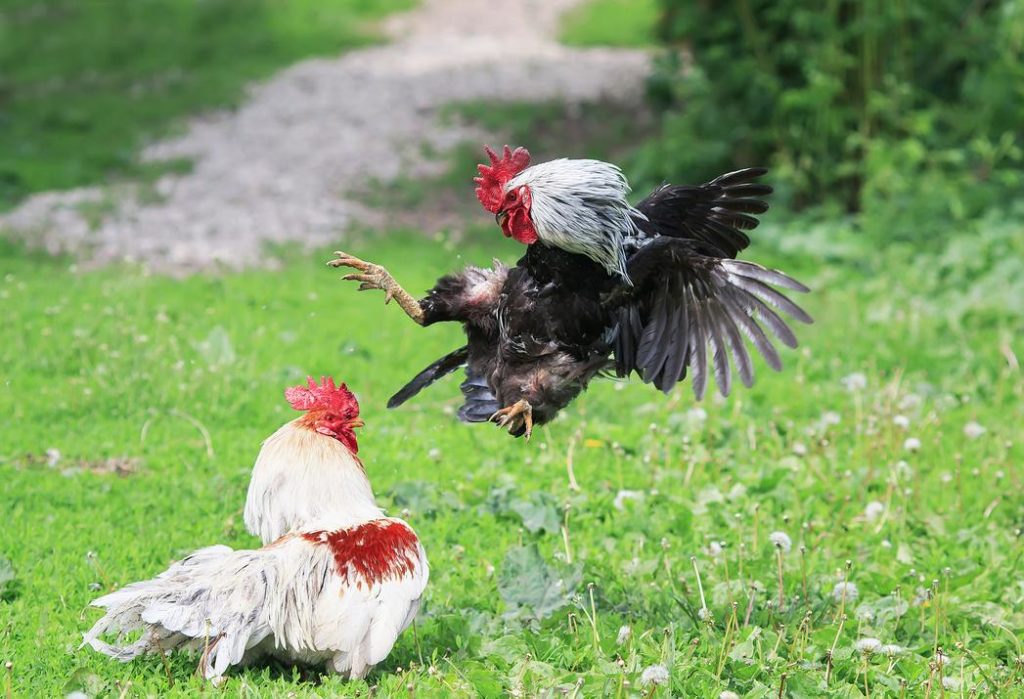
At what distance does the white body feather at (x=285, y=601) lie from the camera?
4.23m

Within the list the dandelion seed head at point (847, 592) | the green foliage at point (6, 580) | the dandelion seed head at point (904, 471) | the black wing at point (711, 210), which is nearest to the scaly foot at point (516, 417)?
the black wing at point (711, 210)

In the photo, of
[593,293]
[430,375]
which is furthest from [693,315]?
[430,375]

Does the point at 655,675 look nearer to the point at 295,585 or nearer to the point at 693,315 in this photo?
the point at 295,585

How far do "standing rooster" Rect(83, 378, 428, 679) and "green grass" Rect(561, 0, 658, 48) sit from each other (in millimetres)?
15866

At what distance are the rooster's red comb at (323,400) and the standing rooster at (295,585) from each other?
10 centimetres

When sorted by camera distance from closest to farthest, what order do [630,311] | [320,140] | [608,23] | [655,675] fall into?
[655,675], [630,311], [320,140], [608,23]

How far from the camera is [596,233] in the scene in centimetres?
464

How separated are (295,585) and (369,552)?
0.29m

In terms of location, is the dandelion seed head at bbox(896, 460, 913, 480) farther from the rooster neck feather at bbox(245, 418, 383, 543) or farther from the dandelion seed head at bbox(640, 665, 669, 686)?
the rooster neck feather at bbox(245, 418, 383, 543)

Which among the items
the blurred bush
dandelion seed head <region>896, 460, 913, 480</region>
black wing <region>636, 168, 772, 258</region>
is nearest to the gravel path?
the blurred bush

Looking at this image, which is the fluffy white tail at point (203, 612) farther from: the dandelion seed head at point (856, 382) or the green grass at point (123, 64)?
the green grass at point (123, 64)

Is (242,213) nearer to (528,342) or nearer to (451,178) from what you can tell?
(451,178)

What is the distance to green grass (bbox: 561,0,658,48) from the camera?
20.2 meters

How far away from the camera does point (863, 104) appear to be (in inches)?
459
